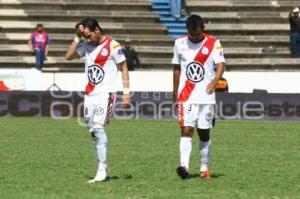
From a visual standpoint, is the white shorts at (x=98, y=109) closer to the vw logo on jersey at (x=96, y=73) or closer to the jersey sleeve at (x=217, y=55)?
the vw logo on jersey at (x=96, y=73)

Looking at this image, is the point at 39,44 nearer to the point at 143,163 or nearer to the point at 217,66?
the point at 143,163

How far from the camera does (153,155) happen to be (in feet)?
52.8

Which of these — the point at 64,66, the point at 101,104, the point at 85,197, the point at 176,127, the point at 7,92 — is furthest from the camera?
the point at 64,66

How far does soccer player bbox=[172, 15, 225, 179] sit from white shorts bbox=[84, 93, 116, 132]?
3.16 ft

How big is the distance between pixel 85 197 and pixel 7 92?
757 inches

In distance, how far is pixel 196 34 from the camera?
12211mm

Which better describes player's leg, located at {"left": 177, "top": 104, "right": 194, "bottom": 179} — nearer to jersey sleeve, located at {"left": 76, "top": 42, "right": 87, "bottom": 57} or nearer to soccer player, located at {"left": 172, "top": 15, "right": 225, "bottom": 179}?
soccer player, located at {"left": 172, "top": 15, "right": 225, "bottom": 179}

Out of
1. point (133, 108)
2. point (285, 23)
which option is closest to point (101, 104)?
point (133, 108)

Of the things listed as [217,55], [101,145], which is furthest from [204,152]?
[101,145]

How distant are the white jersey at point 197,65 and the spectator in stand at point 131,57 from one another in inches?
836

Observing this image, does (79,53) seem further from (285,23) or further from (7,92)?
(285,23)

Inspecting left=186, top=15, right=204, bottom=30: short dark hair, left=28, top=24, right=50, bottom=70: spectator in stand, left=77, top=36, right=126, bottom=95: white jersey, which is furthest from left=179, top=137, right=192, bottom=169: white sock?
left=28, top=24, right=50, bottom=70: spectator in stand

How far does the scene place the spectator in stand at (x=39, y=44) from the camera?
34000 millimetres

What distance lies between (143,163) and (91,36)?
3100 mm
